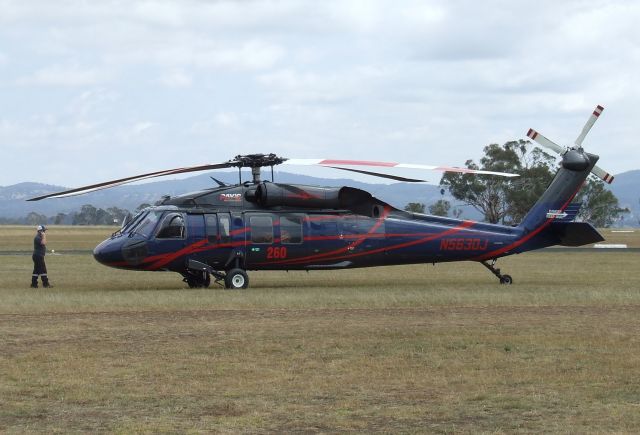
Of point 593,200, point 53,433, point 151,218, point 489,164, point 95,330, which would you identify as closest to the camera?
point 53,433

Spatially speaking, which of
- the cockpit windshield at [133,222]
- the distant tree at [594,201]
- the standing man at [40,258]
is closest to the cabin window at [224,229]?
the cockpit windshield at [133,222]

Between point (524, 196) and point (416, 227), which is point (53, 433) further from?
point (524, 196)

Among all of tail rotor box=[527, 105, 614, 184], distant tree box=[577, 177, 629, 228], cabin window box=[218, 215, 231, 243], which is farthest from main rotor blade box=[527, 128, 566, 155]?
distant tree box=[577, 177, 629, 228]

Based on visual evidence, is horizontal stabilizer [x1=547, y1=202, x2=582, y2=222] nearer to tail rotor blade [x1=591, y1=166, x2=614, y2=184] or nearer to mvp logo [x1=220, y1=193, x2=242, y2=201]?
tail rotor blade [x1=591, y1=166, x2=614, y2=184]

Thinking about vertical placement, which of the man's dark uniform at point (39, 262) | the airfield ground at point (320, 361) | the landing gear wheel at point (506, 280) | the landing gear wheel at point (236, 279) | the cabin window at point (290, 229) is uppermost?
the cabin window at point (290, 229)

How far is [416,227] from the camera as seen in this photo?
2912cm

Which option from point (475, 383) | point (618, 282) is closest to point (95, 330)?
point (475, 383)

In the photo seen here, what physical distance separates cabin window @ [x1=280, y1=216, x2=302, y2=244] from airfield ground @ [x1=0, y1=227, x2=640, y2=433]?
1935mm

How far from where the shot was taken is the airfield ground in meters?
11.2

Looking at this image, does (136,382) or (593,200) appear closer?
(136,382)

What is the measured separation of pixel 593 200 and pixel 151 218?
381 ft

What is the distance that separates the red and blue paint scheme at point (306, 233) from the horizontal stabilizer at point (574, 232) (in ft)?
0.10

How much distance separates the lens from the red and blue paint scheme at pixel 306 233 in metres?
27.2

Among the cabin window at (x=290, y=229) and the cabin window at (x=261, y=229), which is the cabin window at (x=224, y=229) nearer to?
the cabin window at (x=261, y=229)
